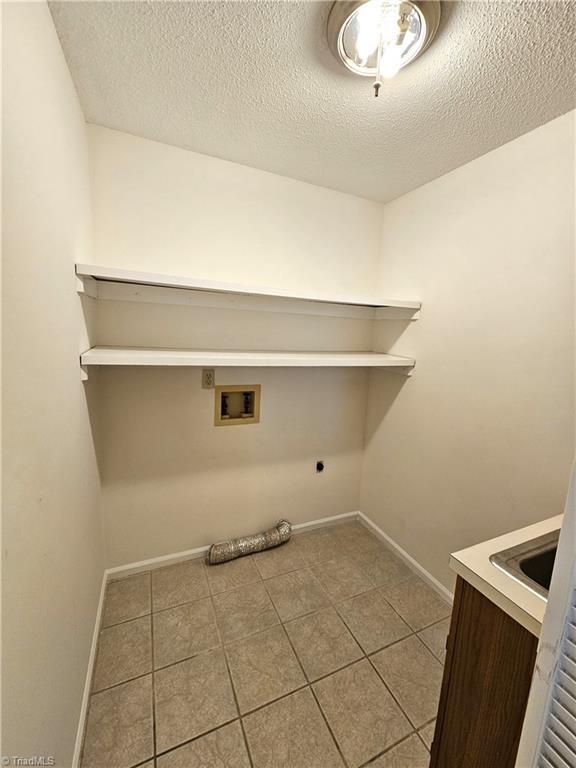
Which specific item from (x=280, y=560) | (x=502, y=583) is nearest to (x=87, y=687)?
(x=280, y=560)

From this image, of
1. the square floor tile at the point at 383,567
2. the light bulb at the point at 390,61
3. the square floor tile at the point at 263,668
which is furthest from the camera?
the square floor tile at the point at 383,567

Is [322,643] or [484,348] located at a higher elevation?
[484,348]

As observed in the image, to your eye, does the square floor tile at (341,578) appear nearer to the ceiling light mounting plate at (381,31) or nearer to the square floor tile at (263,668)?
the square floor tile at (263,668)

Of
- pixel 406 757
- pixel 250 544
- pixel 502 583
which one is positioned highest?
pixel 502 583

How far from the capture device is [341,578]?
190 cm

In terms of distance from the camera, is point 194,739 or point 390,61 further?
point 194,739

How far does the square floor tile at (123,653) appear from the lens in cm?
131

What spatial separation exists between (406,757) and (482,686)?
618 mm

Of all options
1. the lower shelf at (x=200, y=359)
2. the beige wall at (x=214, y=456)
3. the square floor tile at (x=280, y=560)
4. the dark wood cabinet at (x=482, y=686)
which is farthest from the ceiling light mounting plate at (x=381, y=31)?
the square floor tile at (x=280, y=560)

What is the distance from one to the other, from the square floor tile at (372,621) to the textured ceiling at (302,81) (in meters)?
2.38

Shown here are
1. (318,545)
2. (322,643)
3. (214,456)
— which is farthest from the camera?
(318,545)

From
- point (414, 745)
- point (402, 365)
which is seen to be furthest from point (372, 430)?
point (414, 745)

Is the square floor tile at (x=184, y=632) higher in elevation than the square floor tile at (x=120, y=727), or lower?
higher

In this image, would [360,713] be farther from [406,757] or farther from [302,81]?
[302,81]
